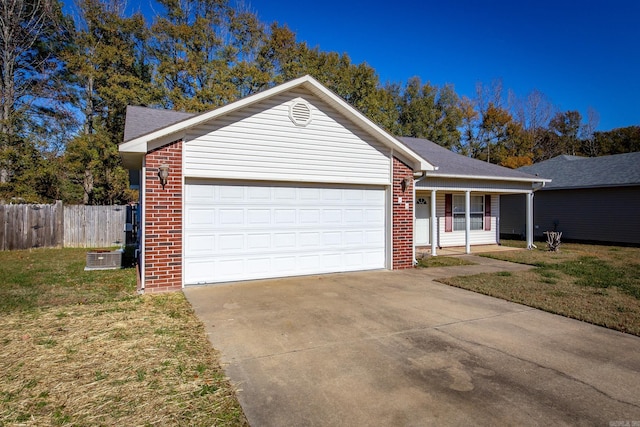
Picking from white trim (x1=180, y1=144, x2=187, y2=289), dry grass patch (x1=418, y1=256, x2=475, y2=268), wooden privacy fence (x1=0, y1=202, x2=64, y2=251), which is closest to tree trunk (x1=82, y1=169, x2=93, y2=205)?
wooden privacy fence (x1=0, y1=202, x2=64, y2=251)

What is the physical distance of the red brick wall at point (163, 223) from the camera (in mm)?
7082

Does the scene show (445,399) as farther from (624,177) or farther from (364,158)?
(624,177)

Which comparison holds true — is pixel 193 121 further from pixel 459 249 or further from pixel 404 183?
pixel 459 249

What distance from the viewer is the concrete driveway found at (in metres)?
3.06

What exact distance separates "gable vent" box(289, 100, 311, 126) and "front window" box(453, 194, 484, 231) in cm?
898

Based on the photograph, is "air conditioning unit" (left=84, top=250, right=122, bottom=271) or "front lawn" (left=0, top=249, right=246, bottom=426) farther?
"air conditioning unit" (left=84, top=250, right=122, bottom=271)

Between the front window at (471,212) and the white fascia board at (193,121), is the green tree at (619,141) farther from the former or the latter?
the white fascia board at (193,121)

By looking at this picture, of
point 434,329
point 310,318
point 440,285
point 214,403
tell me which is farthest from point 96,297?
point 440,285

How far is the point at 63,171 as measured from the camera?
2014cm

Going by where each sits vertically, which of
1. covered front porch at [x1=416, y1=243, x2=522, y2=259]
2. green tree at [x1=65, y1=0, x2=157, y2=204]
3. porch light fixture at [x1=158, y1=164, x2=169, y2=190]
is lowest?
covered front porch at [x1=416, y1=243, x2=522, y2=259]

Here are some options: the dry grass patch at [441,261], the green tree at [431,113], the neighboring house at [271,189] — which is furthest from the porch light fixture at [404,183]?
the green tree at [431,113]

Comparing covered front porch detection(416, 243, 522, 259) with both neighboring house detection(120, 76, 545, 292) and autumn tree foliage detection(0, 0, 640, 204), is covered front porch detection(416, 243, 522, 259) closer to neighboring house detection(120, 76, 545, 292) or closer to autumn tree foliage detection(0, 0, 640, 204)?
neighboring house detection(120, 76, 545, 292)

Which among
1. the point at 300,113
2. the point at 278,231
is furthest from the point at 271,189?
the point at 300,113

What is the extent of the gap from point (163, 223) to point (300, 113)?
3.73m
